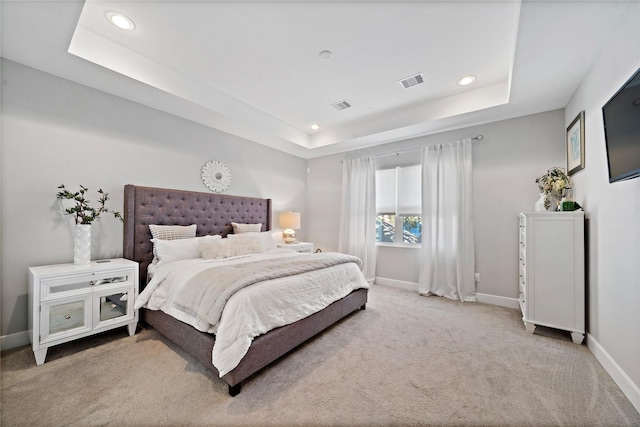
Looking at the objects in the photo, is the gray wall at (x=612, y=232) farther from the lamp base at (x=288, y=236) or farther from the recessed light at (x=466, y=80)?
the lamp base at (x=288, y=236)

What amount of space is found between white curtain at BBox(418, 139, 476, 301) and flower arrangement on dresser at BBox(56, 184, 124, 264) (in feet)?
13.9

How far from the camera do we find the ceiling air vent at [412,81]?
116 inches

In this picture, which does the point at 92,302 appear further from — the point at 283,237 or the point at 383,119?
the point at 383,119

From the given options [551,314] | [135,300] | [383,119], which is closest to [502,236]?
[551,314]

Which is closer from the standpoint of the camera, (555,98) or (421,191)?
(555,98)

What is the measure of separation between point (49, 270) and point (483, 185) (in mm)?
5023

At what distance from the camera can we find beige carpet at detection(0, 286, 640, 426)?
1.52 m

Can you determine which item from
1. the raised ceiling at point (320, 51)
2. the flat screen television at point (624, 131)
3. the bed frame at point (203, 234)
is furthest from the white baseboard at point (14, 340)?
the flat screen television at point (624, 131)

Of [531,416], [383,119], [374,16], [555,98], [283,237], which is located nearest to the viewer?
[531,416]

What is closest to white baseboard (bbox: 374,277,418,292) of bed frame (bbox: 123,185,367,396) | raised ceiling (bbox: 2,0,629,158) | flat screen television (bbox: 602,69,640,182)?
bed frame (bbox: 123,185,367,396)

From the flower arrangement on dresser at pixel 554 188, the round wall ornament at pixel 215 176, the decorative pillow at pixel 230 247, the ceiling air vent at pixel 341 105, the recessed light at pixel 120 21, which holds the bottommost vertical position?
the decorative pillow at pixel 230 247

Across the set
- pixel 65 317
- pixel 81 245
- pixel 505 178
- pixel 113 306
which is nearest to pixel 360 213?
pixel 505 178

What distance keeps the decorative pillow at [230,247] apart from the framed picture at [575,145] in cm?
370

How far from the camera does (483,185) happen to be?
368 centimetres
